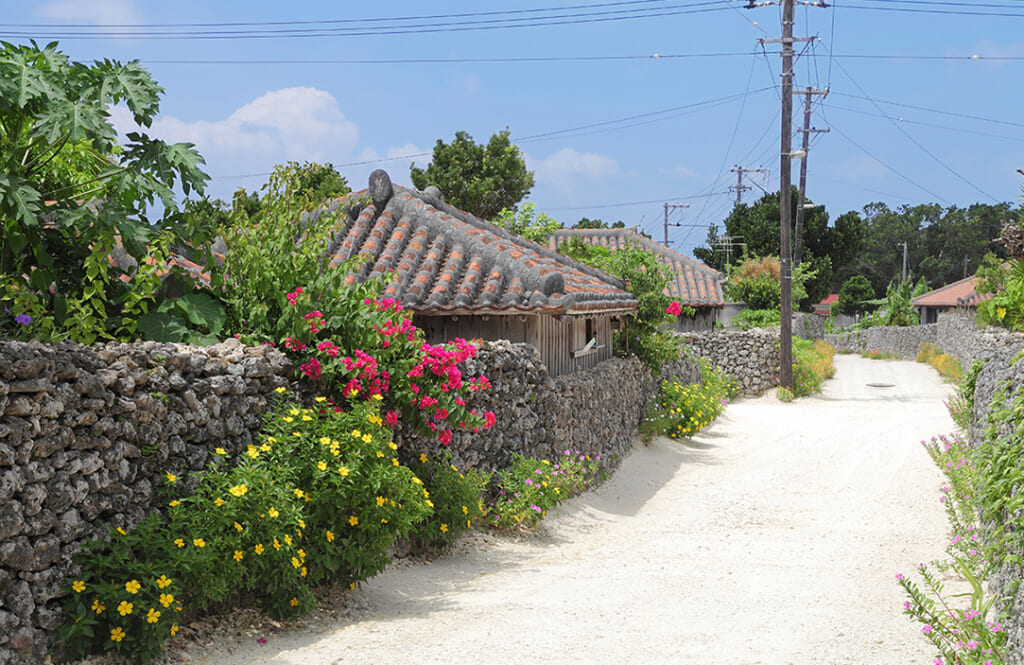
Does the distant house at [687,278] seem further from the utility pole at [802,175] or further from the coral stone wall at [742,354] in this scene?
the utility pole at [802,175]

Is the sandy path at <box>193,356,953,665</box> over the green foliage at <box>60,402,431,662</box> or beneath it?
beneath

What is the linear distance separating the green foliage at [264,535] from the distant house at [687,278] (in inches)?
932

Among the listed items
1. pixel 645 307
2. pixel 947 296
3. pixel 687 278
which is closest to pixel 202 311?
pixel 645 307

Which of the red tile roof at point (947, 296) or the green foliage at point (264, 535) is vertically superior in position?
the red tile roof at point (947, 296)

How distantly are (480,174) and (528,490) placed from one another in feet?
88.3

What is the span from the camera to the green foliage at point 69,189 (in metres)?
4.92

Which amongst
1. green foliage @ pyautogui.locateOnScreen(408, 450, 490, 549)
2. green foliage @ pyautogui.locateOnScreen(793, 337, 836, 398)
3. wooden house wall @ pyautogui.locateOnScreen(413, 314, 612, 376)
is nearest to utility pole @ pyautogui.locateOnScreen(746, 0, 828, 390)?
green foliage @ pyautogui.locateOnScreen(793, 337, 836, 398)

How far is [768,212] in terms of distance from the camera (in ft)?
163

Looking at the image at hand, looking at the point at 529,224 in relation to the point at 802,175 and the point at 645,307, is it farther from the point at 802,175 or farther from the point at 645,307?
the point at 802,175

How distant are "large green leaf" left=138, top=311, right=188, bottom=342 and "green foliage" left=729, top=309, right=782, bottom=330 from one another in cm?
2930

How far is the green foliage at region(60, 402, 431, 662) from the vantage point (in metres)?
4.76

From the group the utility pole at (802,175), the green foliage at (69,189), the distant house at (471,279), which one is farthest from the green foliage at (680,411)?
the utility pole at (802,175)

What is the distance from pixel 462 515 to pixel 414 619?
1.88 meters

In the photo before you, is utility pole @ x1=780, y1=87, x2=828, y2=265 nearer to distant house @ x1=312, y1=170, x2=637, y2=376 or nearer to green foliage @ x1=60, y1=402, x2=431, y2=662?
distant house @ x1=312, y1=170, x2=637, y2=376
